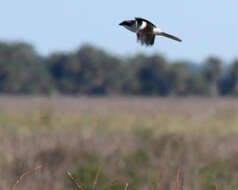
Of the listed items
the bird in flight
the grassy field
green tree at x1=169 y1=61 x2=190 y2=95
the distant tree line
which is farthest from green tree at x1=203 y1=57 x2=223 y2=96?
the bird in flight

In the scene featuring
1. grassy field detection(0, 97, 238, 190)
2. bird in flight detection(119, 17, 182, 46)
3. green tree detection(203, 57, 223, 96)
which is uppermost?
green tree detection(203, 57, 223, 96)

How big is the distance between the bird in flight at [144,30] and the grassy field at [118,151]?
172 centimetres

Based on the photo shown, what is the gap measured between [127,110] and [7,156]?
11648 mm

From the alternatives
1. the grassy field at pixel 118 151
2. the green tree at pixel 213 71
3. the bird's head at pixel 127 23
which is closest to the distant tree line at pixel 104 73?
the green tree at pixel 213 71

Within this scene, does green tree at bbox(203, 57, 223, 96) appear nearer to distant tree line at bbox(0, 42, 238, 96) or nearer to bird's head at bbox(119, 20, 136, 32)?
distant tree line at bbox(0, 42, 238, 96)

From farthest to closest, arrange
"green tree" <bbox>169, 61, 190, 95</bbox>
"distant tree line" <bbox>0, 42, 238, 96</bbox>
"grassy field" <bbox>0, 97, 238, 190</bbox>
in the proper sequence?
1. "green tree" <bbox>169, 61, 190, 95</bbox>
2. "distant tree line" <bbox>0, 42, 238, 96</bbox>
3. "grassy field" <bbox>0, 97, 238, 190</bbox>

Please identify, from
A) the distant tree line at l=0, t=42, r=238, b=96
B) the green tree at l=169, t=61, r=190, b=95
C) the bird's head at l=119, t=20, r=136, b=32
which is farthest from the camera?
the green tree at l=169, t=61, r=190, b=95

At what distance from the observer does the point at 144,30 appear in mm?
1664

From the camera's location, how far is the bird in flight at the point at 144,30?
161cm

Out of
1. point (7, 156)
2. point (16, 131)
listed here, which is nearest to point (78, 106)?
point (16, 131)

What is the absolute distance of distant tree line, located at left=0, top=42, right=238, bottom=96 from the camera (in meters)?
40.7

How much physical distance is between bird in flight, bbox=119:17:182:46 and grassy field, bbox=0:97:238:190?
5.64 feet

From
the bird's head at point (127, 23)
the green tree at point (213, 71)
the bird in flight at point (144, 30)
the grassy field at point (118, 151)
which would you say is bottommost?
the grassy field at point (118, 151)

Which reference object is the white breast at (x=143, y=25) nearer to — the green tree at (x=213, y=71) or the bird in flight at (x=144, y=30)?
the bird in flight at (x=144, y=30)
